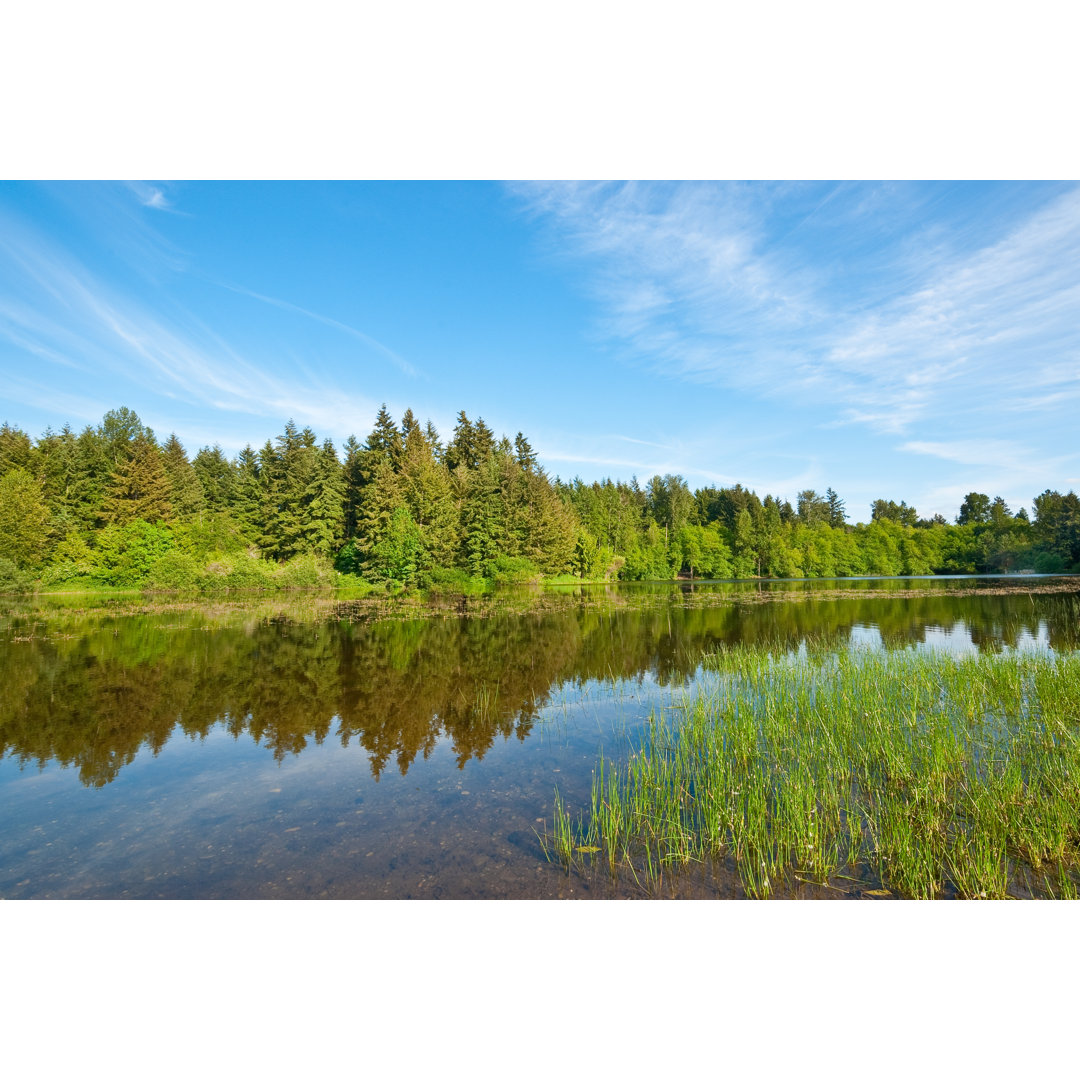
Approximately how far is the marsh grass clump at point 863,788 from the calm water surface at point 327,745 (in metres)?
0.56

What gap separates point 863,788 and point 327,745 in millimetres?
7046

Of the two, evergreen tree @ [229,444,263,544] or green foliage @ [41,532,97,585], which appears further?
evergreen tree @ [229,444,263,544]

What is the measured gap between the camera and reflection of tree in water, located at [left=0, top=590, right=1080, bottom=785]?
27.6 feet

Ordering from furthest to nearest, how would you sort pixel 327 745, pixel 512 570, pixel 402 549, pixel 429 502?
pixel 512 570, pixel 429 502, pixel 402 549, pixel 327 745

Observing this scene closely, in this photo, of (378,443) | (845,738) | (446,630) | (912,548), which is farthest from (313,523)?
(912,548)

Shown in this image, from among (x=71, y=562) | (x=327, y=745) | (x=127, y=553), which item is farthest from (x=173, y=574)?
(x=327, y=745)

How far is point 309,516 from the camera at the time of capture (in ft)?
147

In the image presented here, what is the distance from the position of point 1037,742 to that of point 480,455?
51.7 m

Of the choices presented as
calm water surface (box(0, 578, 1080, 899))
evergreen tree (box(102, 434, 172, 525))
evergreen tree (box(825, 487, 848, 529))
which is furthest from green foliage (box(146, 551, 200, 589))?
evergreen tree (box(825, 487, 848, 529))

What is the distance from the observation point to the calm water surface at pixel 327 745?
181 inches

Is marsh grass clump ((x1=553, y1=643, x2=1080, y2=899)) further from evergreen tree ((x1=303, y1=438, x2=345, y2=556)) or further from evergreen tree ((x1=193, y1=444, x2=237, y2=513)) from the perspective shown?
evergreen tree ((x1=193, y1=444, x2=237, y2=513))

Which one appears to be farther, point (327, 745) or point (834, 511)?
point (834, 511)

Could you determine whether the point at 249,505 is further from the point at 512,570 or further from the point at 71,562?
the point at 512,570

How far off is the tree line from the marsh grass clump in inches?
1286
